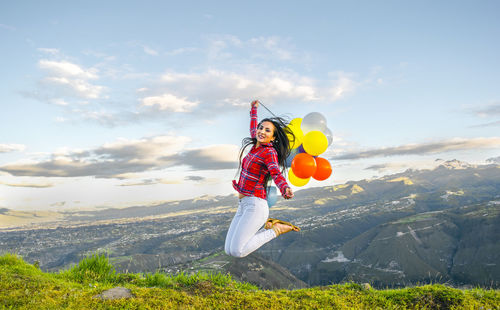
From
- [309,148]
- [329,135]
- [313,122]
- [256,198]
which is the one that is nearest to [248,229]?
[256,198]

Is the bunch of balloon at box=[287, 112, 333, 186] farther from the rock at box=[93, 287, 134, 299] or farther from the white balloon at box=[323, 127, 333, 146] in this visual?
the rock at box=[93, 287, 134, 299]

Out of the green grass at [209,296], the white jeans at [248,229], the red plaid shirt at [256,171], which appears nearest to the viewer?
the green grass at [209,296]

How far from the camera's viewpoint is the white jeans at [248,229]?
6176 mm

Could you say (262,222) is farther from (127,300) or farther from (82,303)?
(82,303)

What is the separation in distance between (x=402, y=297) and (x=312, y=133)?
5265 mm

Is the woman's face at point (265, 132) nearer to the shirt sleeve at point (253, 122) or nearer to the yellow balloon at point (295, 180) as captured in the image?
the shirt sleeve at point (253, 122)

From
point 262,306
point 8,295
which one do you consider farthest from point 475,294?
point 8,295

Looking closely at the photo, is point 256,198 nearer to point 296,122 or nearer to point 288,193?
point 288,193

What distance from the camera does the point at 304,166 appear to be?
8984 mm

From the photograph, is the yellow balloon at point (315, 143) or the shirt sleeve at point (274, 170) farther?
the yellow balloon at point (315, 143)

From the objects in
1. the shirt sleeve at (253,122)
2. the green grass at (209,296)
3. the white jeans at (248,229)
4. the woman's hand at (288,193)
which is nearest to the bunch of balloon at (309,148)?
the shirt sleeve at (253,122)

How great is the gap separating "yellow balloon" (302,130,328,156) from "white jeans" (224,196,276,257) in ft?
12.0

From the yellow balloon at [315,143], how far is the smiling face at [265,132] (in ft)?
9.05

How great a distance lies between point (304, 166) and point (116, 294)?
604cm
